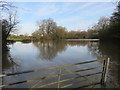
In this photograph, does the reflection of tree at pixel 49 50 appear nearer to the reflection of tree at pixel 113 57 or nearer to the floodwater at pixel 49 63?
the floodwater at pixel 49 63

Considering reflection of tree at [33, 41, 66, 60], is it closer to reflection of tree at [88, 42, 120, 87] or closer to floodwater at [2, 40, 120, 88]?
floodwater at [2, 40, 120, 88]

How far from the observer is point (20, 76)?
4551 millimetres

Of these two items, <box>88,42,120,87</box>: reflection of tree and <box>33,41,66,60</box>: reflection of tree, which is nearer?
<box>88,42,120,87</box>: reflection of tree

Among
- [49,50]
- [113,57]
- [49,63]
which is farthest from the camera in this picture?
[49,50]

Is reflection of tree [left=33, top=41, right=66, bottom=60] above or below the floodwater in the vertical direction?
above

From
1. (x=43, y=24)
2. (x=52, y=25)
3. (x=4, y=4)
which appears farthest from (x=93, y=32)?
(x=4, y=4)

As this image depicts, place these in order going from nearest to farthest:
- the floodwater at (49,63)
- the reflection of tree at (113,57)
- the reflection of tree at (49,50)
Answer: the floodwater at (49,63), the reflection of tree at (113,57), the reflection of tree at (49,50)

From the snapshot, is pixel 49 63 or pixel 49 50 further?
pixel 49 50

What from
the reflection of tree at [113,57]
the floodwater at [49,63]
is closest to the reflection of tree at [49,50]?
the floodwater at [49,63]

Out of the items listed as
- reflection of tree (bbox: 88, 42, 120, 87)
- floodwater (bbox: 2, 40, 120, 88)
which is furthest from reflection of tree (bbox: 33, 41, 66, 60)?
reflection of tree (bbox: 88, 42, 120, 87)

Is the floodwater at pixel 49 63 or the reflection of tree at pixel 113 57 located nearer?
the floodwater at pixel 49 63

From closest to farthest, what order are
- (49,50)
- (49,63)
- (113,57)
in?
(49,63)
(113,57)
(49,50)

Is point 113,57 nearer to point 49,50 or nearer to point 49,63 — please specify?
point 49,63

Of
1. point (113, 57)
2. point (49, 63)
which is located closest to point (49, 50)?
point (49, 63)
